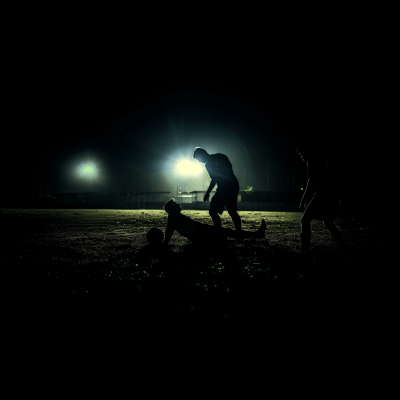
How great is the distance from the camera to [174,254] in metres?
4.07

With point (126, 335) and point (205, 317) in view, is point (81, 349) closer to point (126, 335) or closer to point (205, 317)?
point (126, 335)

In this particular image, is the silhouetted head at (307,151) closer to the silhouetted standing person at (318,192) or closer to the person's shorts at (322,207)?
the silhouetted standing person at (318,192)

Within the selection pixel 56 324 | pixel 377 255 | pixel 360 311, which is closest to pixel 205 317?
pixel 56 324

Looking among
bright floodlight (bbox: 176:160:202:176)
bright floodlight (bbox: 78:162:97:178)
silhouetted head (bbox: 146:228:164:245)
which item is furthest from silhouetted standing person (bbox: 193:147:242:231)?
bright floodlight (bbox: 78:162:97:178)

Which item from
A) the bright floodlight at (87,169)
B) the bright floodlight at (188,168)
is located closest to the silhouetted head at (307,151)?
the bright floodlight at (188,168)

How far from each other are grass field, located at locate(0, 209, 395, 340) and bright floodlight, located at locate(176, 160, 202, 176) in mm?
38139

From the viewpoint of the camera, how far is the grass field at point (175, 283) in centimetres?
181

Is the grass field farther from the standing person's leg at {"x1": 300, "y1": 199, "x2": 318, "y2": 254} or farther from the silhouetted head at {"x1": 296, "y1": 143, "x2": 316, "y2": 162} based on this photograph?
the silhouetted head at {"x1": 296, "y1": 143, "x2": 316, "y2": 162}

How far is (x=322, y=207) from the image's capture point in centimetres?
389

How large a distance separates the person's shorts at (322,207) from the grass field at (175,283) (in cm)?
63

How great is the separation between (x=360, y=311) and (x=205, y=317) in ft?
3.86

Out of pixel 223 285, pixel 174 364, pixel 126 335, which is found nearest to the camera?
pixel 174 364

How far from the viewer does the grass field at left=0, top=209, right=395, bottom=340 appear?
181cm

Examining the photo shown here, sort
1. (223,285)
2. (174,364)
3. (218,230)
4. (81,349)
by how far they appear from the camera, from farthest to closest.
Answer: (218,230) < (223,285) < (81,349) < (174,364)
